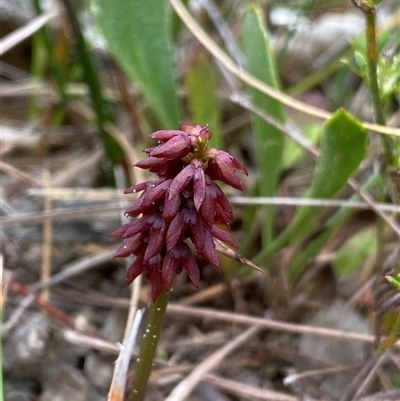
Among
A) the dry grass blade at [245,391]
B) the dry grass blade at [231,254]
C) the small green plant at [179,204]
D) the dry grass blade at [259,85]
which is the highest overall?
the dry grass blade at [259,85]

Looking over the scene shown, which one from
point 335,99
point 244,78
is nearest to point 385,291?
point 244,78

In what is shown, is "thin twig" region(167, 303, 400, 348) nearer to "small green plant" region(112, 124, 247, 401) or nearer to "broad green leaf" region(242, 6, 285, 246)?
"broad green leaf" region(242, 6, 285, 246)

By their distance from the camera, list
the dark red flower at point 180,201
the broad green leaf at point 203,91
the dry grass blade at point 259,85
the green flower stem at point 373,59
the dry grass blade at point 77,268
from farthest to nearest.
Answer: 1. the broad green leaf at point 203,91
2. the dry grass blade at point 77,268
3. the dry grass blade at point 259,85
4. the green flower stem at point 373,59
5. the dark red flower at point 180,201

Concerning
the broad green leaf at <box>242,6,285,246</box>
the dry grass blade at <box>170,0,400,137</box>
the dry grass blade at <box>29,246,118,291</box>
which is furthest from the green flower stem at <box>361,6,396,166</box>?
the dry grass blade at <box>29,246,118,291</box>

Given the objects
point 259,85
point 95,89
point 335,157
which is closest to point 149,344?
point 335,157

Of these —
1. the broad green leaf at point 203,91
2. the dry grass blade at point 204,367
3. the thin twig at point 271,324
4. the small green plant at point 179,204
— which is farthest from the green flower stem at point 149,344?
the broad green leaf at point 203,91

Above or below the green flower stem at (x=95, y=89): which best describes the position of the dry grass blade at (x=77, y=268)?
below

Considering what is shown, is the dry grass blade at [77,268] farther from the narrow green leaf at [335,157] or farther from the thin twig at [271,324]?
the narrow green leaf at [335,157]

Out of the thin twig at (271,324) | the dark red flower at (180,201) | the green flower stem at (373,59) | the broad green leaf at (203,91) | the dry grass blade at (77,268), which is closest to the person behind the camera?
the dark red flower at (180,201)
